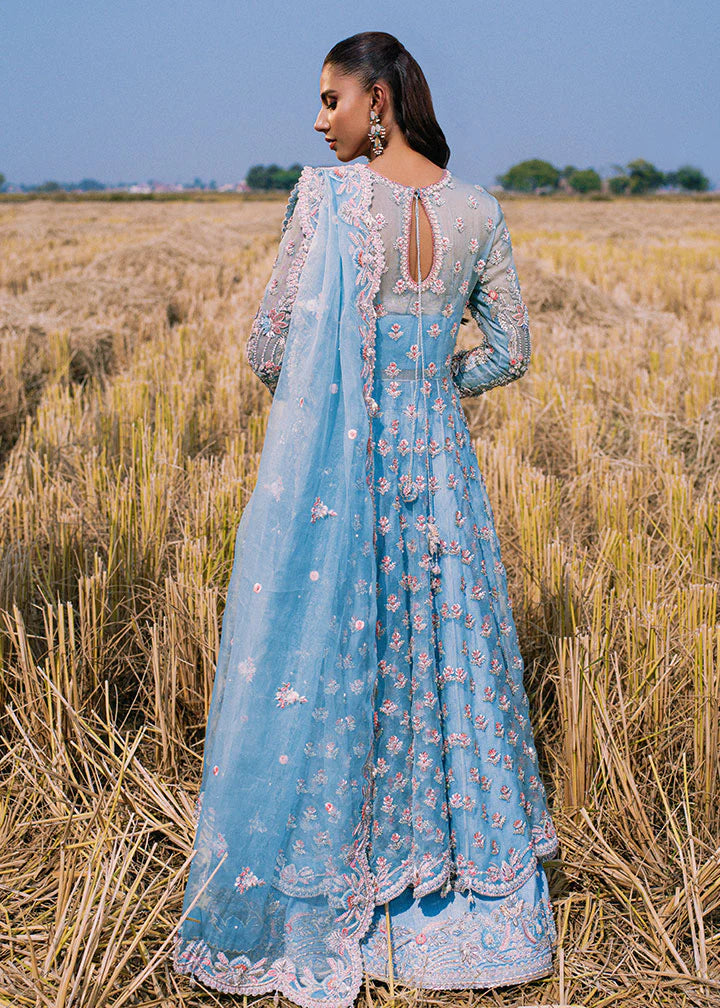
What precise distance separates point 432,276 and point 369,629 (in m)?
0.59

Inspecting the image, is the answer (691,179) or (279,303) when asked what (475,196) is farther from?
(691,179)

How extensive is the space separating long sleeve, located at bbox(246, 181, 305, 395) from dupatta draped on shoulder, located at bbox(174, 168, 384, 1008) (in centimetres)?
2

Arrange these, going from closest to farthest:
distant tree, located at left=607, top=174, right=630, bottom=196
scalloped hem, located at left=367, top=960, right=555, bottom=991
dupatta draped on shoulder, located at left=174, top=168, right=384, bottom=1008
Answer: dupatta draped on shoulder, located at left=174, top=168, right=384, bottom=1008, scalloped hem, located at left=367, top=960, right=555, bottom=991, distant tree, located at left=607, top=174, right=630, bottom=196

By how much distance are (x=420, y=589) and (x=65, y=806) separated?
888mm


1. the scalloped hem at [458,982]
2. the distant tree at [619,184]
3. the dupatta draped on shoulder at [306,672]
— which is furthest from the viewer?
the distant tree at [619,184]

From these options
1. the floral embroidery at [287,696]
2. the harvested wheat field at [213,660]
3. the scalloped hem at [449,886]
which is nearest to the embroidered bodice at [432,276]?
the floral embroidery at [287,696]

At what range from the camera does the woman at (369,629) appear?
1.51 metres

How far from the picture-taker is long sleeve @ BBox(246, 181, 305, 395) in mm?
1501

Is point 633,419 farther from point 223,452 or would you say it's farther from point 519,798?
→ point 519,798

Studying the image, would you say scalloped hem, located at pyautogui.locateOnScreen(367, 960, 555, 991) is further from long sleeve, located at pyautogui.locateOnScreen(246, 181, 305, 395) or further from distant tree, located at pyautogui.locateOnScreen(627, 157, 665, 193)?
distant tree, located at pyautogui.locateOnScreen(627, 157, 665, 193)

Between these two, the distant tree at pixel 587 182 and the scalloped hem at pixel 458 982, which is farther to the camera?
the distant tree at pixel 587 182

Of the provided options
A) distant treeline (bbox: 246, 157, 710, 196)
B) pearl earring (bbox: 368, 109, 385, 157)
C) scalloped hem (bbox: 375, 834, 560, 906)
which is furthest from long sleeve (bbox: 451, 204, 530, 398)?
distant treeline (bbox: 246, 157, 710, 196)

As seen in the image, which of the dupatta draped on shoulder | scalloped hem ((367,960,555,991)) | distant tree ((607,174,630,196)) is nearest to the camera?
the dupatta draped on shoulder

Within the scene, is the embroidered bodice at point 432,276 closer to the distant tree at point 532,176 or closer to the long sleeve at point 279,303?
the long sleeve at point 279,303
